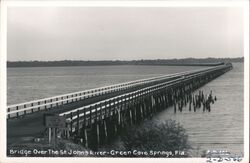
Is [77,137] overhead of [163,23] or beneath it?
beneath

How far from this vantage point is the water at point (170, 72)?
644cm

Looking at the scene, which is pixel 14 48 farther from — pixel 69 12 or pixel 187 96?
pixel 187 96

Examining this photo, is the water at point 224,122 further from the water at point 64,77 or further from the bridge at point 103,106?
the water at point 64,77

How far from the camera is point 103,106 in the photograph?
25.7ft

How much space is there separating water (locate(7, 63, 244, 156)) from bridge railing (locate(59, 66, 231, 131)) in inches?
9.8

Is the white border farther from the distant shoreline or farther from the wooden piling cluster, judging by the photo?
the wooden piling cluster

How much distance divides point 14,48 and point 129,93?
52.5 inches

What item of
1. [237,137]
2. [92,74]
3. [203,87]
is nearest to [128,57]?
[92,74]

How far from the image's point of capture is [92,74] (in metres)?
6.70

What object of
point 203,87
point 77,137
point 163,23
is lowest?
point 77,137

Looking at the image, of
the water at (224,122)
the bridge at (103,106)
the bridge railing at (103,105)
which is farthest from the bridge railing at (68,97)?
the water at (224,122)

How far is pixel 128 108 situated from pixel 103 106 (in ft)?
1.00

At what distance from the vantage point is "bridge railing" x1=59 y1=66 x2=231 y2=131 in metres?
6.98

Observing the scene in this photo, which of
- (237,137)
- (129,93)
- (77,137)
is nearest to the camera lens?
(237,137)
